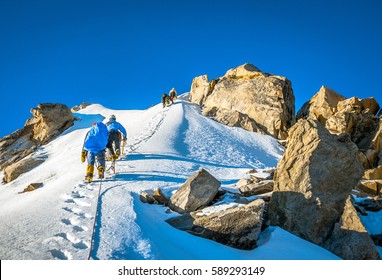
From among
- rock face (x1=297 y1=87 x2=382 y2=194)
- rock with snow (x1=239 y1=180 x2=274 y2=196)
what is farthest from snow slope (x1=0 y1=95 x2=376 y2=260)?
rock face (x1=297 y1=87 x2=382 y2=194)

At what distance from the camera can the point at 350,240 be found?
23.8 ft

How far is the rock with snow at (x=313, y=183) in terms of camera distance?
7875mm

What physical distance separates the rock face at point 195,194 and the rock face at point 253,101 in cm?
2429

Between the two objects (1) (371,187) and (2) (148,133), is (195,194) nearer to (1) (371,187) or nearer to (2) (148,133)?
(1) (371,187)

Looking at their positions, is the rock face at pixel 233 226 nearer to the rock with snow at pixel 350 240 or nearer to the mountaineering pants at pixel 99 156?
the rock with snow at pixel 350 240

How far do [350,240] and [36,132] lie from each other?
114ft

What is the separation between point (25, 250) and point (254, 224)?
4382mm

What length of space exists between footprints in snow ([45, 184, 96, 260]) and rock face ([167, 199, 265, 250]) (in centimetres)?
218

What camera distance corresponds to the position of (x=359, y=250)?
7.04m

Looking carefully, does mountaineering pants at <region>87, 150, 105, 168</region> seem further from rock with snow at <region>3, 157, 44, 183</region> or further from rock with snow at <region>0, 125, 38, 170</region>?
rock with snow at <region>0, 125, 38, 170</region>

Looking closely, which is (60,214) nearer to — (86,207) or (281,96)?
(86,207)

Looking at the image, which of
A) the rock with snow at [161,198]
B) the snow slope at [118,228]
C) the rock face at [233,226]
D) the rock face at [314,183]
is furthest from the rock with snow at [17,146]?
the rock face at [314,183]

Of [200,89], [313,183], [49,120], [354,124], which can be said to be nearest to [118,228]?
[313,183]
